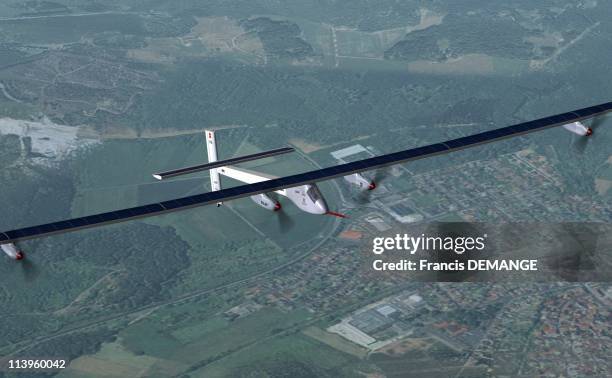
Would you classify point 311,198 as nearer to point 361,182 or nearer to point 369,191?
point 361,182

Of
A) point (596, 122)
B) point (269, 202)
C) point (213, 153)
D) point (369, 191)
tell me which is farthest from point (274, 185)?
point (596, 122)

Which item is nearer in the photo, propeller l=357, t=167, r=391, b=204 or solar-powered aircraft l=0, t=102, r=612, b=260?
solar-powered aircraft l=0, t=102, r=612, b=260

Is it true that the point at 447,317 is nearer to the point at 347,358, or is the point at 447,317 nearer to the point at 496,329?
the point at 496,329

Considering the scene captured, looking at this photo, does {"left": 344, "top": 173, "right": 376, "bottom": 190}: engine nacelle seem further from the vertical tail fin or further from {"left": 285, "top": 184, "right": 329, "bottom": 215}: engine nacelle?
the vertical tail fin

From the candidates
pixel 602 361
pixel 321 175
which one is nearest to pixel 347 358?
pixel 602 361

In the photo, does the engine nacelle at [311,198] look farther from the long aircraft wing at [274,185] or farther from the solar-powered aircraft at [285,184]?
the long aircraft wing at [274,185]

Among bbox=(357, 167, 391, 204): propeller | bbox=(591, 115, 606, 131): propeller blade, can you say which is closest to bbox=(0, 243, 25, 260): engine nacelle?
bbox=(357, 167, 391, 204): propeller
